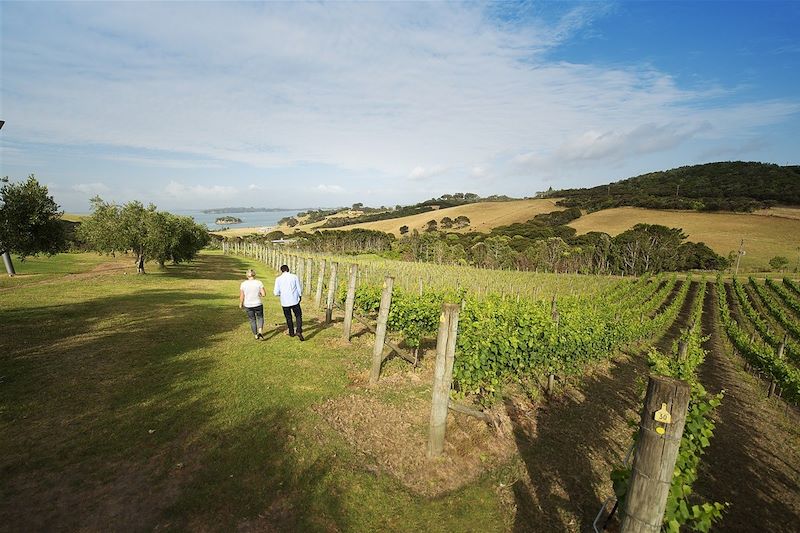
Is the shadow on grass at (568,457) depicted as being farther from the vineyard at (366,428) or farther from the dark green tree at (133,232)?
the dark green tree at (133,232)

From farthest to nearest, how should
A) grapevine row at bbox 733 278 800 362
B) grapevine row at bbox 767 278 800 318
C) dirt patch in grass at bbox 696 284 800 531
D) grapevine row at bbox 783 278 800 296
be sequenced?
1. grapevine row at bbox 783 278 800 296
2. grapevine row at bbox 767 278 800 318
3. grapevine row at bbox 733 278 800 362
4. dirt patch in grass at bbox 696 284 800 531

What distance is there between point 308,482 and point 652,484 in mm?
4197

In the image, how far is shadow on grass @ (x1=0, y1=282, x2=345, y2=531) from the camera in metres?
4.37

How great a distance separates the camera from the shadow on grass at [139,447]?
172 inches

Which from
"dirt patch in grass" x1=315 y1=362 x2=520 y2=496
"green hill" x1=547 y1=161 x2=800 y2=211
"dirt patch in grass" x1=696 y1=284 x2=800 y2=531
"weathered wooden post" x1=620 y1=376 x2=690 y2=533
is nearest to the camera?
"weathered wooden post" x1=620 y1=376 x2=690 y2=533

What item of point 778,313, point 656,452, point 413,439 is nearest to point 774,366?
point 413,439

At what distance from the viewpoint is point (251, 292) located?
10.5m

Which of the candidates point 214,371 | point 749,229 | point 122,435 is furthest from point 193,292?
point 749,229

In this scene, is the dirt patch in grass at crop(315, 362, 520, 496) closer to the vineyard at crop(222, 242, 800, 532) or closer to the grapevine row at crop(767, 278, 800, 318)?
the vineyard at crop(222, 242, 800, 532)

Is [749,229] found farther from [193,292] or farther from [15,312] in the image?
[15,312]

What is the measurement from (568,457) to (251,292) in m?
8.83

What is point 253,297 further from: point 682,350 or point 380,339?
point 682,350

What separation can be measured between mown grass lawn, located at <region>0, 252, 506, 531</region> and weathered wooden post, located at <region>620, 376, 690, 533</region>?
7.96ft

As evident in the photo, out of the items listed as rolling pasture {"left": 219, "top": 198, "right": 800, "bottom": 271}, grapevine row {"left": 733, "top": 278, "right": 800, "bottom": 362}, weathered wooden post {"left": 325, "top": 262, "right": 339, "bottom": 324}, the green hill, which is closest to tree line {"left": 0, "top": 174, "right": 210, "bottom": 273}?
weathered wooden post {"left": 325, "top": 262, "right": 339, "bottom": 324}
